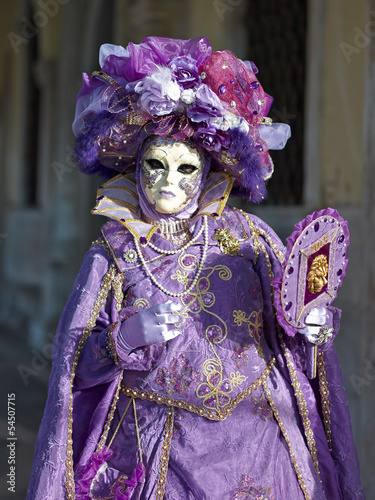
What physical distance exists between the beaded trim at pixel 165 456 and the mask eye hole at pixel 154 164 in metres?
0.72

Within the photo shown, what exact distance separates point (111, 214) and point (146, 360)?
1.57 feet

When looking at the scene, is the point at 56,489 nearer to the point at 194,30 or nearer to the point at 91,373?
the point at 91,373

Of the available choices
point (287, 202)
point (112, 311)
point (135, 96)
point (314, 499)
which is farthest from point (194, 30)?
point (314, 499)

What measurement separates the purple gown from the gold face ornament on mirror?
101 mm

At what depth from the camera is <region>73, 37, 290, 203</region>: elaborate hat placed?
6.41 feet

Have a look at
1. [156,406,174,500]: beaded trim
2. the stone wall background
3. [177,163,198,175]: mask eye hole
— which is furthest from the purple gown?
the stone wall background

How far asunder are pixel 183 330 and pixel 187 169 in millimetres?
493

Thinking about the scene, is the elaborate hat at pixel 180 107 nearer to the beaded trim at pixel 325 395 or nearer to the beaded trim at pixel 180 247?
the beaded trim at pixel 180 247

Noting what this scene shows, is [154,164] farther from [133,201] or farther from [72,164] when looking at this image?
[72,164]

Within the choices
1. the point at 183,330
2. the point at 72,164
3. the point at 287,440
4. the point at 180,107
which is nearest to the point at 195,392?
the point at 183,330

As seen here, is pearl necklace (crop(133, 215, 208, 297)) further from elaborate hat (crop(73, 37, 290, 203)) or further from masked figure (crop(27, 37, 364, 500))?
elaborate hat (crop(73, 37, 290, 203))

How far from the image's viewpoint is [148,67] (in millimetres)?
1964

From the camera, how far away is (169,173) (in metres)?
2.02

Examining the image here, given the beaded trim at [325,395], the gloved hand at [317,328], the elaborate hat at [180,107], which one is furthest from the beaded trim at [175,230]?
the beaded trim at [325,395]
